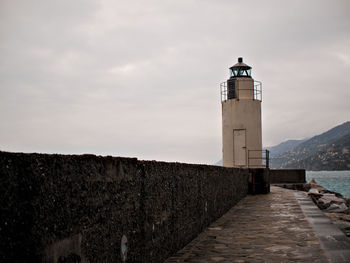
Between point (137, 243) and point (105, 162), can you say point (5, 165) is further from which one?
point (137, 243)

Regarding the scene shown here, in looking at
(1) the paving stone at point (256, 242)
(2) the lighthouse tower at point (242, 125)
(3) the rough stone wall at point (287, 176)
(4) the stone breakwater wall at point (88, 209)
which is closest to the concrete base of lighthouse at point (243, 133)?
(2) the lighthouse tower at point (242, 125)

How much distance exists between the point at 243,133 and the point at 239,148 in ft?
2.91

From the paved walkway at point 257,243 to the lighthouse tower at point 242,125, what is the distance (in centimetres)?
1407

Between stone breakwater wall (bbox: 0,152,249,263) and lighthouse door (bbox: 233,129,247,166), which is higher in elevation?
lighthouse door (bbox: 233,129,247,166)

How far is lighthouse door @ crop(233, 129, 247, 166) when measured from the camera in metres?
22.3

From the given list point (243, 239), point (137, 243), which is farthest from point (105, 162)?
point (243, 239)

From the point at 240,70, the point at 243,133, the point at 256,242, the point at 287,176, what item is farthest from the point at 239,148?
the point at 256,242

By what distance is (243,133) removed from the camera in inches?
880

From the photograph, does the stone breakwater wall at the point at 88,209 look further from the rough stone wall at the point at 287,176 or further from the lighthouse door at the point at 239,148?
the rough stone wall at the point at 287,176

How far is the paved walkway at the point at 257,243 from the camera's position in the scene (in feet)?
15.4

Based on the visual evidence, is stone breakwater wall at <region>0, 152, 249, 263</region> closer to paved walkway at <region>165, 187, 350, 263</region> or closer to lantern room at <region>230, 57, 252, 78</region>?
paved walkway at <region>165, 187, 350, 263</region>

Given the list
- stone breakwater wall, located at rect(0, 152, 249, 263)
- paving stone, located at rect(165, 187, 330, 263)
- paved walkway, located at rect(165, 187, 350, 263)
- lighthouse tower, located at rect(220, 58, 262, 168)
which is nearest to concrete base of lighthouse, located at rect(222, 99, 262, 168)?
lighthouse tower, located at rect(220, 58, 262, 168)

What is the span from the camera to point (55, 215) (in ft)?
7.73

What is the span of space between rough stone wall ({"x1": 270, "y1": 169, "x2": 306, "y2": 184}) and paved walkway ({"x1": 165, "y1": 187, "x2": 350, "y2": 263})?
21.6 metres
